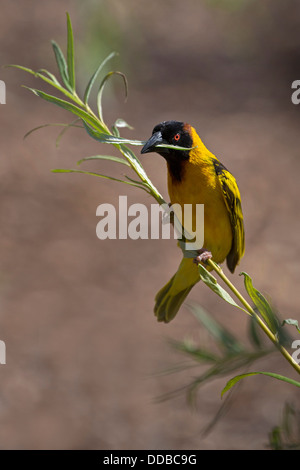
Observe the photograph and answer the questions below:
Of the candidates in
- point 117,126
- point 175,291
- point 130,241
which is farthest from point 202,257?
point 130,241

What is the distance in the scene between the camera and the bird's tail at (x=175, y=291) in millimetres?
1698

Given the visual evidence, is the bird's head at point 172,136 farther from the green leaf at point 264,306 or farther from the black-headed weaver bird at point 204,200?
the green leaf at point 264,306

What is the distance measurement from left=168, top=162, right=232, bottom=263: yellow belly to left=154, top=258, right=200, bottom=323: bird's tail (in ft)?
0.34

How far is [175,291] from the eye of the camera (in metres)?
1.69

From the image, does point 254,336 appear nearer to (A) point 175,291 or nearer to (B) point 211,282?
(A) point 175,291

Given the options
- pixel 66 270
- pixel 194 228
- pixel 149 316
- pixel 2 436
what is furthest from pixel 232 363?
pixel 66 270

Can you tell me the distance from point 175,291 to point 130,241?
3.23 metres

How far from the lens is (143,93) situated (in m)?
5.74

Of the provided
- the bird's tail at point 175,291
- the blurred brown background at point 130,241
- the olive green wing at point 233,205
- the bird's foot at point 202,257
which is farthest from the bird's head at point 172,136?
the blurred brown background at point 130,241

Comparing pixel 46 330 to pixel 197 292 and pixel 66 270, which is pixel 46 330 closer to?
pixel 66 270

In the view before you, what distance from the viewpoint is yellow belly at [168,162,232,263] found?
5.12 feet

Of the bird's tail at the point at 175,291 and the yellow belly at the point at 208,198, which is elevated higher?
the yellow belly at the point at 208,198

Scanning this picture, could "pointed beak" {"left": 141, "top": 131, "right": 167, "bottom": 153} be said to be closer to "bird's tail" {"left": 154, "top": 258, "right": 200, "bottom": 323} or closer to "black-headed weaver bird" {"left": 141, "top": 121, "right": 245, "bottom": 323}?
"black-headed weaver bird" {"left": 141, "top": 121, "right": 245, "bottom": 323}

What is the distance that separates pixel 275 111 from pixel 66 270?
8.20ft
